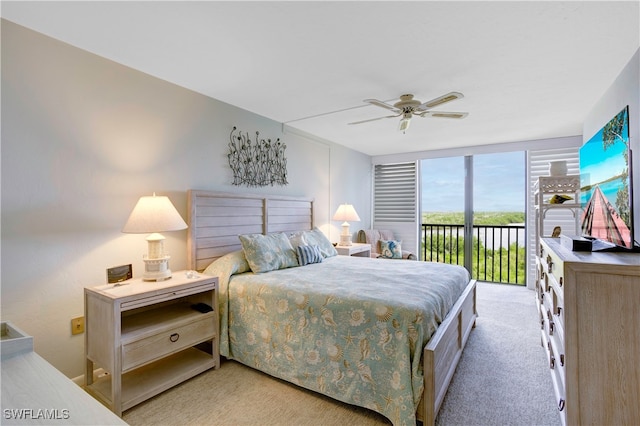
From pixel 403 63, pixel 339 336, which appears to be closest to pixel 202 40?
pixel 403 63

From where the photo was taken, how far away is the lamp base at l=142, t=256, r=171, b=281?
2309mm

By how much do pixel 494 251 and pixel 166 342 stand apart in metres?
5.31

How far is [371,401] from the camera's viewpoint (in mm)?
1889

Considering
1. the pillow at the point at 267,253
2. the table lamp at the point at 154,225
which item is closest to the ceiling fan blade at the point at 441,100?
the pillow at the point at 267,253

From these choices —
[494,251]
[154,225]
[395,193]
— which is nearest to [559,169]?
[494,251]

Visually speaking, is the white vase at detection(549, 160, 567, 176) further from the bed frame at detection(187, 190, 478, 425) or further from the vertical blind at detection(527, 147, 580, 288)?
the bed frame at detection(187, 190, 478, 425)

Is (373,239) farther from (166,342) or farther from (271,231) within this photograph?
(166,342)

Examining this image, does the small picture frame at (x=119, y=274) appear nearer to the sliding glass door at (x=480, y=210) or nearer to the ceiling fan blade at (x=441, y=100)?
the ceiling fan blade at (x=441, y=100)

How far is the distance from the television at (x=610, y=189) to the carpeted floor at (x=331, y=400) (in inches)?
43.5

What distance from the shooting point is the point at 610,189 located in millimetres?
2074

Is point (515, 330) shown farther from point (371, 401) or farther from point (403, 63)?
point (403, 63)

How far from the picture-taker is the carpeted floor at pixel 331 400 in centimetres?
191

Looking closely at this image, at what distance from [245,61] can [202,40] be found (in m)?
0.36

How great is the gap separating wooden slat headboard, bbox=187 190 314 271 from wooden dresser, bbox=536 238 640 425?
8.72 feet
